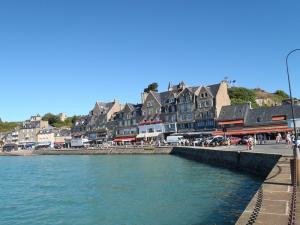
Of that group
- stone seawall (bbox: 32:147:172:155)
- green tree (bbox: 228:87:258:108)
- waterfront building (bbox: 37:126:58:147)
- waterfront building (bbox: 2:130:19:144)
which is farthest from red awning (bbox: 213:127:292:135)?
waterfront building (bbox: 2:130:19:144)

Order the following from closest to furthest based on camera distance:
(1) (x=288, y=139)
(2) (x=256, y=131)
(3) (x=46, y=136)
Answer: (1) (x=288, y=139), (2) (x=256, y=131), (3) (x=46, y=136)

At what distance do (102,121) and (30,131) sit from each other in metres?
54.3

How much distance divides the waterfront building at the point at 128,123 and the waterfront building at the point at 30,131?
57868 millimetres

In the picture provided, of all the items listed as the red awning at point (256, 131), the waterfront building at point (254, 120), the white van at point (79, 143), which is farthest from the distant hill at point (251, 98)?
the white van at point (79, 143)

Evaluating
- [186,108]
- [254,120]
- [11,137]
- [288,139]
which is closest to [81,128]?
[186,108]

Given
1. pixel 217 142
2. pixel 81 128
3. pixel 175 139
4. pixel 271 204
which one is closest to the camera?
pixel 271 204

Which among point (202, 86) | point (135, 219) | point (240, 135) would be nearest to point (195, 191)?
point (135, 219)

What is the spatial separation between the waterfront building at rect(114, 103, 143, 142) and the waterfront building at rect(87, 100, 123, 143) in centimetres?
377

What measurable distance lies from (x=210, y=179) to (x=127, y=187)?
7.44 metres

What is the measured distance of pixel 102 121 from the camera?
394ft

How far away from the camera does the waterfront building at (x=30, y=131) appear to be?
159400 millimetres

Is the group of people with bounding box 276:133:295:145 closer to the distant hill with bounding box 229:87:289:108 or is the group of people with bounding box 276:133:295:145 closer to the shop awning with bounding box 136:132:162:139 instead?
the shop awning with bounding box 136:132:162:139

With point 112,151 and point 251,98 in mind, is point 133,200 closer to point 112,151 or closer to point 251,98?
point 112,151

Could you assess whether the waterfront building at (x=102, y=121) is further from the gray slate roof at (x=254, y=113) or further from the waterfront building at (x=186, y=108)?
the gray slate roof at (x=254, y=113)
